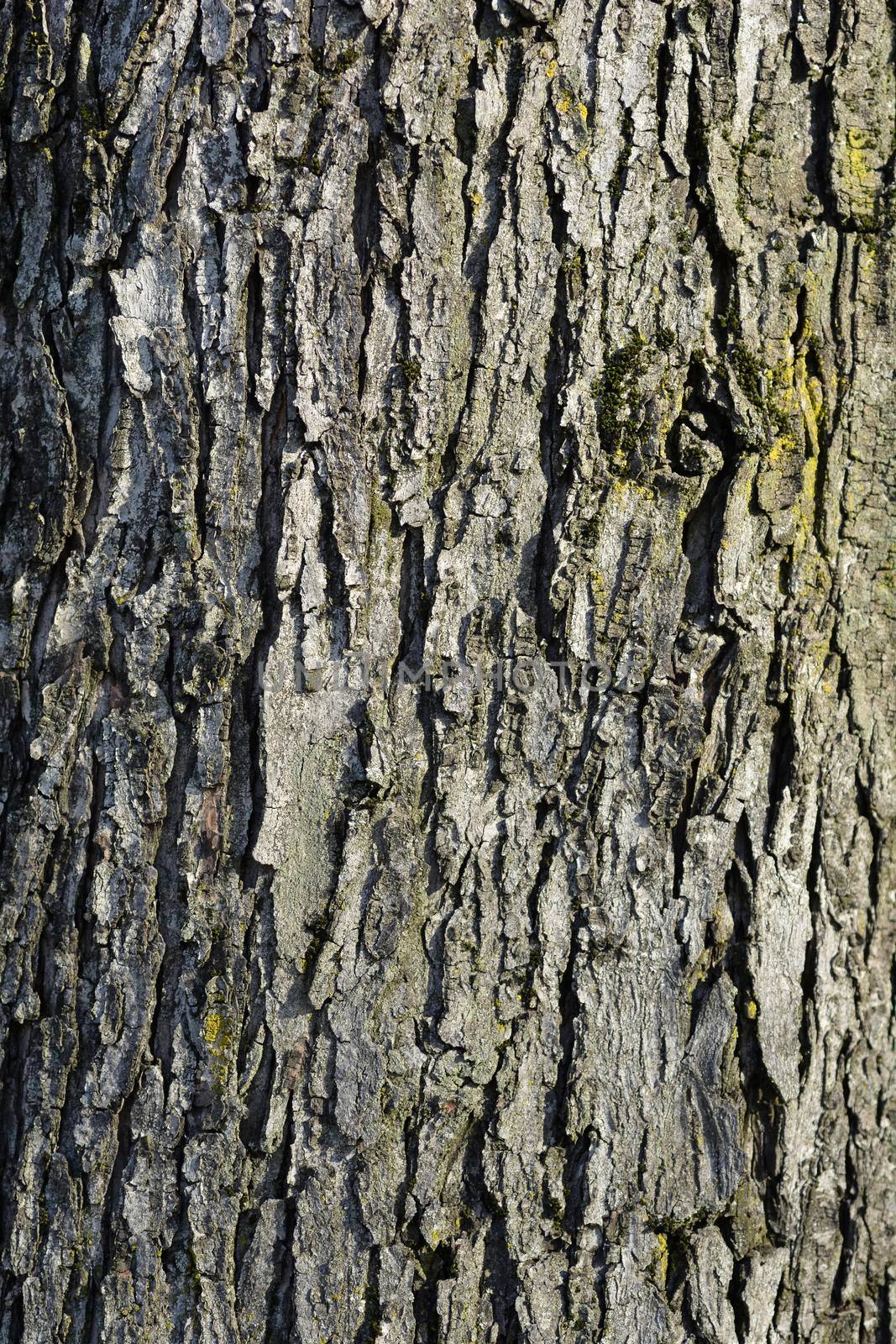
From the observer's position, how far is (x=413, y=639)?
164 centimetres

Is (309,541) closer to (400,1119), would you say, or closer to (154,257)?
(154,257)

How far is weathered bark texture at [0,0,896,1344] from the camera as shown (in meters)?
1.60

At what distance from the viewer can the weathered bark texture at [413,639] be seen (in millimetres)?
1598

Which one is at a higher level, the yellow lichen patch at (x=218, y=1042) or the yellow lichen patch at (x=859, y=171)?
the yellow lichen patch at (x=859, y=171)

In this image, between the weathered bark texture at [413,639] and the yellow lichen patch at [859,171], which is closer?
the weathered bark texture at [413,639]

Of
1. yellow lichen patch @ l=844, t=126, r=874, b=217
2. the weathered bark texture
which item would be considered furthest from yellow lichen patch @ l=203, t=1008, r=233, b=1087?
yellow lichen patch @ l=844, t=126, r=874, b=217

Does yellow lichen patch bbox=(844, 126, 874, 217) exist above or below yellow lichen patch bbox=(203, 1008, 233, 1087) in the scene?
above

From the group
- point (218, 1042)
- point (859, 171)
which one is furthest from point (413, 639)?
point (859, 171)

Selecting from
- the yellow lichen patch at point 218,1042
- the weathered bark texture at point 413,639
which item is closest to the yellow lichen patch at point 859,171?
the weathered bark texture at point 413,639

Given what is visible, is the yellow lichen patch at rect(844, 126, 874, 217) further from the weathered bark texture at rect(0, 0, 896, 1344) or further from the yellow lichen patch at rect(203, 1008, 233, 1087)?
the yellow lichen patch at rect(203, 1008, 233, 1087)

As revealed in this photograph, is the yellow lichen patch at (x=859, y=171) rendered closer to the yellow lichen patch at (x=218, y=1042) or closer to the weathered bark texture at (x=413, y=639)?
the weathered bark texture at (x=413, y=639)

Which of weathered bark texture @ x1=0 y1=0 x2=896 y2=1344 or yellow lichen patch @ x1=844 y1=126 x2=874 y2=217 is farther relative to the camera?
yellow lichen patch @ x1=844 y1=126 x2=874 y2=217

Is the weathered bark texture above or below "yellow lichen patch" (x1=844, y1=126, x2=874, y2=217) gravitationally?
below

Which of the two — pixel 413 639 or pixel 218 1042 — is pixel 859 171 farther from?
pixel 218 1042
